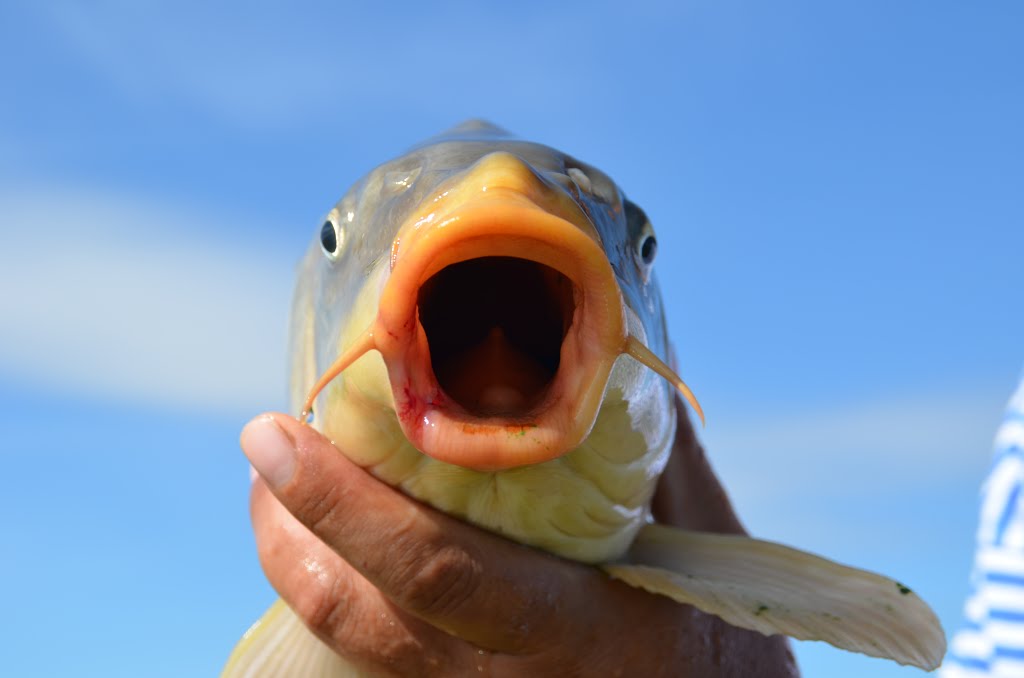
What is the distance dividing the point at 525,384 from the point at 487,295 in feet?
0.84

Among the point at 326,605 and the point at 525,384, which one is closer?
the point at 525,384

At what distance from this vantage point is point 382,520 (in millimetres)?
1798

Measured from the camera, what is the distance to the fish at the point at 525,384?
133 centimetres

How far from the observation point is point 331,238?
6.62 ft

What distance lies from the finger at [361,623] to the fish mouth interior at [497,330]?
0.70m

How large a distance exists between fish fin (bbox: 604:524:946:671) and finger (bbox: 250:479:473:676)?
40 cm

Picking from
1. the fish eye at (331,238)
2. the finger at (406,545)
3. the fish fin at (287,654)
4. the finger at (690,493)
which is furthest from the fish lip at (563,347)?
the finger at (690,493)

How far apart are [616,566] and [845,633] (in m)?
0.47

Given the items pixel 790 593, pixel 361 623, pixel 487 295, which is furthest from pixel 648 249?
pixel 361 623

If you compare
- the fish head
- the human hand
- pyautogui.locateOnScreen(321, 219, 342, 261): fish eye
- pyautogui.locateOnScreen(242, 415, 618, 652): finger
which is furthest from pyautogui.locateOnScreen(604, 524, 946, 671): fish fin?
pyautogui.locateOnScreen(321, 219, 342, 261): fish eye

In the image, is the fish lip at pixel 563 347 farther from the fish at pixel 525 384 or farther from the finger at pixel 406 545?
the finger at pixel 406 545

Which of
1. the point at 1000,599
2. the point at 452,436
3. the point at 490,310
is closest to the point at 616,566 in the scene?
the point at 490,310

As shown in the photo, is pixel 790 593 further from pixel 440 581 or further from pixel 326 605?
pixel 326 605

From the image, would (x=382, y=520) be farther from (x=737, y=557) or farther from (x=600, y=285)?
(x=737, y=557)
